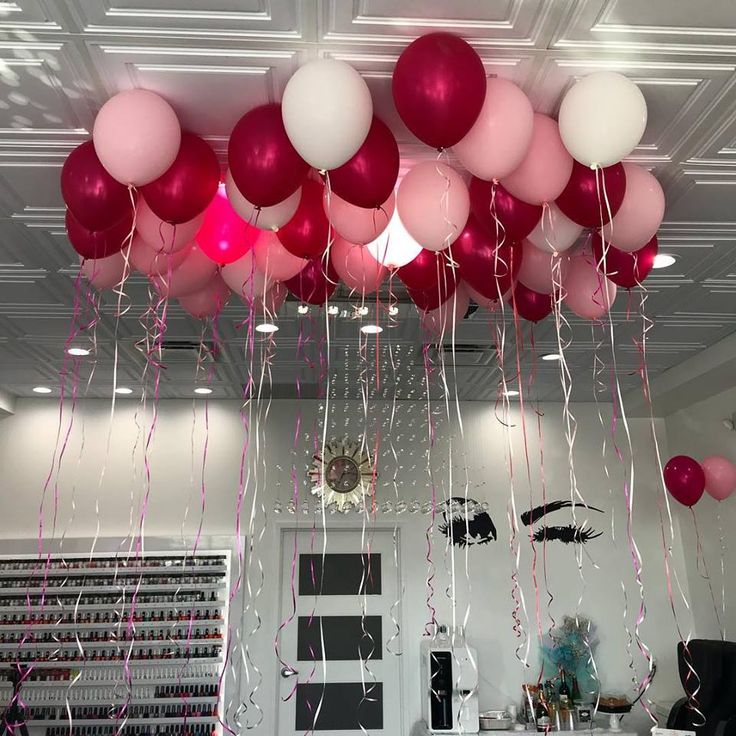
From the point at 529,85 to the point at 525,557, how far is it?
390 centimetres

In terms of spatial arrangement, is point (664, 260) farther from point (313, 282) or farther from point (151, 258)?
point (151, 258)

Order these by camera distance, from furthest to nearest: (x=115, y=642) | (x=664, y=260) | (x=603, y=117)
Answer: (x=115, y=642) → (x=664, y=260) → (x=603, y=117)

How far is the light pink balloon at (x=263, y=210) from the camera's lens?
1.99m

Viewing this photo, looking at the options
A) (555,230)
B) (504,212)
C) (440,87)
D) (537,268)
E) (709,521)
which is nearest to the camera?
(440,87)

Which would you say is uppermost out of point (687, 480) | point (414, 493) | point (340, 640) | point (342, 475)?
point (342, 475)

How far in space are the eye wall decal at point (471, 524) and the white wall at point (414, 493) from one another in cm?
7

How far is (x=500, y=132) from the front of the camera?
180 cm

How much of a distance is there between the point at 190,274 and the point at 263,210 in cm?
54

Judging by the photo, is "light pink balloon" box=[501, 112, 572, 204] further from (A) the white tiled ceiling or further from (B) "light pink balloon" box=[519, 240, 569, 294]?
(B) "light pink balloon" box=[519, 240, 569, 294]

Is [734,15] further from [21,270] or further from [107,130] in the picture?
[21,270]

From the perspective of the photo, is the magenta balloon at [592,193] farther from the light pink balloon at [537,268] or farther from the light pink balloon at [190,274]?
the light pink balloon at [190,274]

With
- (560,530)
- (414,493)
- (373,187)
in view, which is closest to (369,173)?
(373,187)

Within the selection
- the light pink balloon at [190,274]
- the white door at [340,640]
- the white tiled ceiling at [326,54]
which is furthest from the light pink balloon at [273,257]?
the white door at [340,640]

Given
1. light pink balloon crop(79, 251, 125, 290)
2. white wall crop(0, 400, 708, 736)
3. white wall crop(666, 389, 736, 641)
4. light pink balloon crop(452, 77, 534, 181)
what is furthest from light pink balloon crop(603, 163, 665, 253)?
white wall crop(0, 400, 708, 736)
